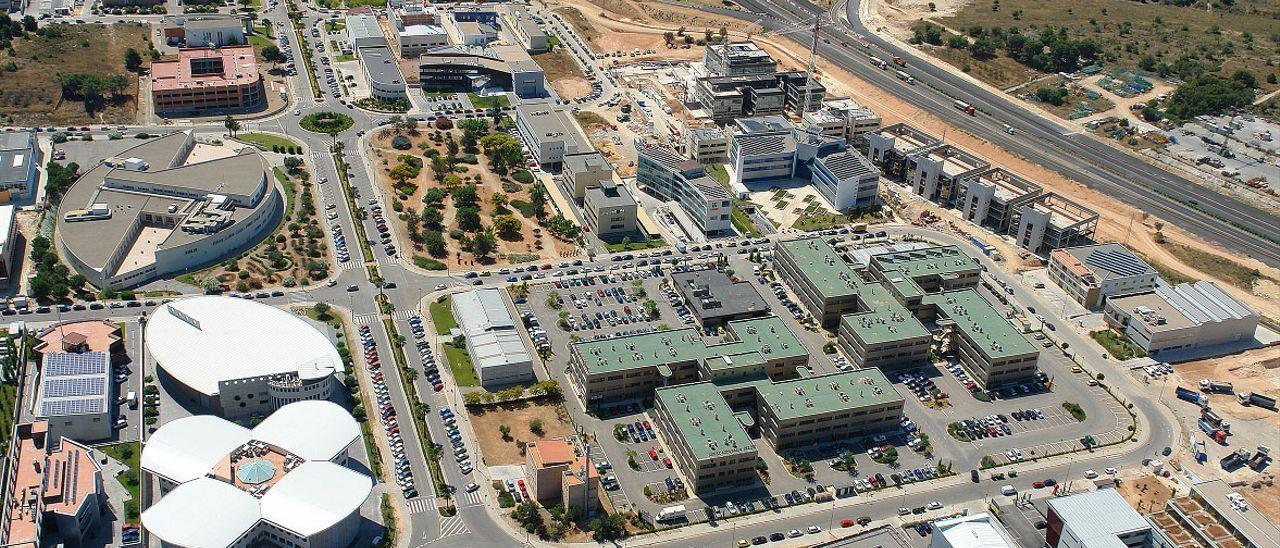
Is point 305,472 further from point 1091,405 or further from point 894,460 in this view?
point 1091,405

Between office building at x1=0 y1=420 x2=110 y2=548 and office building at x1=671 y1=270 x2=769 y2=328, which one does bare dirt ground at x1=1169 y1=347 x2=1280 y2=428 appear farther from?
office building at x1=0 y1=420 x2=110 y2=548

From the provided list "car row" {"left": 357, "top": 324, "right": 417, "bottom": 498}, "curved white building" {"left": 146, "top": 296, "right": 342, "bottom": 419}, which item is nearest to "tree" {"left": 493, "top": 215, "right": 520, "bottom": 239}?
"car row" {"left": 357, "top": 324, "right": 417, "bottom": 498}

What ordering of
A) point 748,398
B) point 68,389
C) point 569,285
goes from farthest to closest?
point 569,285 → point 748,398 → point 68,389

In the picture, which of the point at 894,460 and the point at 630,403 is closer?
the point at 894,460

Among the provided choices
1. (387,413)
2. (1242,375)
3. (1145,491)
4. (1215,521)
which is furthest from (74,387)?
(1242,375)

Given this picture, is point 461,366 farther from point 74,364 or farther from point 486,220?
point 486,220

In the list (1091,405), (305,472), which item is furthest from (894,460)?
(305,472)
